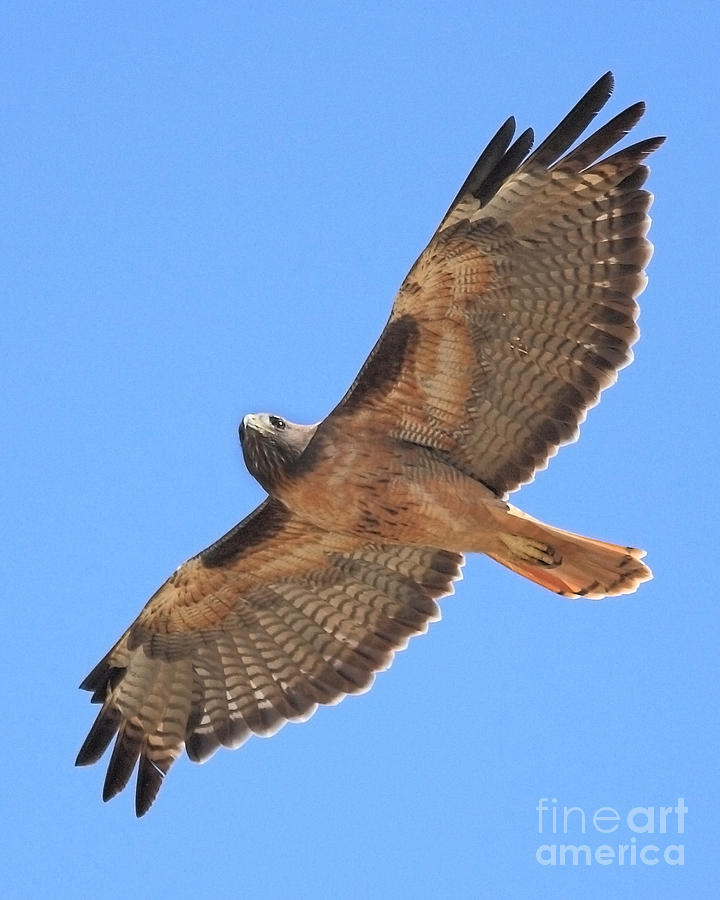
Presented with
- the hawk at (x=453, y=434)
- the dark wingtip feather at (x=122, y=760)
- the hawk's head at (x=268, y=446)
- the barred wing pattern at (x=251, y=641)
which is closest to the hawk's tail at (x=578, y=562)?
the hawk at (x=453, y=434)

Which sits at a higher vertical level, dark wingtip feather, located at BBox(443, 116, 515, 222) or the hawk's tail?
dark wingtip feather, located at BBox(443, 116, 515, 222)

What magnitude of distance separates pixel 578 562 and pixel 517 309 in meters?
1.70

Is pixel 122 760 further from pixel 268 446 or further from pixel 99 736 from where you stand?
pixel 268 446

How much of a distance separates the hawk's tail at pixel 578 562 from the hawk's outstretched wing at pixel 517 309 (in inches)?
15.5

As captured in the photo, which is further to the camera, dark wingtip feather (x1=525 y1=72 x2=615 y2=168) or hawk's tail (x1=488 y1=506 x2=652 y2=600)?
hawk's tail (x1=488 y1=506 x2=652 y2=600)

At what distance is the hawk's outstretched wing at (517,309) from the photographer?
409 inches

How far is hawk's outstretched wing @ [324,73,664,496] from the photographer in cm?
1040

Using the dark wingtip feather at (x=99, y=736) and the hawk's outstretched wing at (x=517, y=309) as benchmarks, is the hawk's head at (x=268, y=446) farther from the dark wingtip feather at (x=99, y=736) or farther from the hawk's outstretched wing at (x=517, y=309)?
the dark wingtip feather at (x=99, y=736)

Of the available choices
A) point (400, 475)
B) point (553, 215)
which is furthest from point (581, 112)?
point (400, 475)

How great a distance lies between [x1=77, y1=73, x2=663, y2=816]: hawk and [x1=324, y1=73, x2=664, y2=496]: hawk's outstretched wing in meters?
0.01

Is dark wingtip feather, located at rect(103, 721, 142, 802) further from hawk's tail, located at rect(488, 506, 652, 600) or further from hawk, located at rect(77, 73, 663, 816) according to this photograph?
hawk's tail, located at rect(488, 506, 652, 600)

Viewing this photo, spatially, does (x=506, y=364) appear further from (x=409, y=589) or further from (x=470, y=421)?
(x=409, y=589)

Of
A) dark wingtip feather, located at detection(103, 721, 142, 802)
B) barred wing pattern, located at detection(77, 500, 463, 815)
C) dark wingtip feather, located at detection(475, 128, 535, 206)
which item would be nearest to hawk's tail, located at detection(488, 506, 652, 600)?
barred wing pattern, located at detection(77, 500, 463, 815)

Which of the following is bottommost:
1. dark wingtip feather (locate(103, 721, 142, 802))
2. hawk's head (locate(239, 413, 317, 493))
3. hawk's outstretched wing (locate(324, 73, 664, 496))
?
dark wingtip feather (locate(103, 721, 142, 802))
